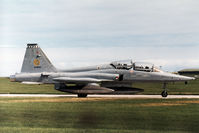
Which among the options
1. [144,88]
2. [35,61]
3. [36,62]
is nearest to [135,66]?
[36,62]

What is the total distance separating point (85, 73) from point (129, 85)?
429 centimetres

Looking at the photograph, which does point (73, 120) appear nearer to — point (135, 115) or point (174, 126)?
point (135, 115)

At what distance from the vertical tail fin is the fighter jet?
2.31 feet

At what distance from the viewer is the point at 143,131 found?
1215 cm

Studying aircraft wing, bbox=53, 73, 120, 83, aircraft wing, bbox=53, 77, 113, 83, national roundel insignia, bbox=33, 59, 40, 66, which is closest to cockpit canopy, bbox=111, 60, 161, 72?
aircraft wing, bbox=53, 73, 120, 83

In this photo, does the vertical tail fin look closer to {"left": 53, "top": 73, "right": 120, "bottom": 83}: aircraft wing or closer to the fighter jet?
the fighter jet

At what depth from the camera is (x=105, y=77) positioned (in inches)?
1233

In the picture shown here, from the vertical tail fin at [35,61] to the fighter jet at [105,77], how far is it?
0.70 meters

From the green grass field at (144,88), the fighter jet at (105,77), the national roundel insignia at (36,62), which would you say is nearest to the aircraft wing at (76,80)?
the fighter jet at (105,77)

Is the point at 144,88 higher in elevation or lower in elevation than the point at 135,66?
lower

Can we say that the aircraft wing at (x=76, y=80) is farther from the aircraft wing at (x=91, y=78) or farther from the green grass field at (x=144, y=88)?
the green grass field at (x=144, y=88)

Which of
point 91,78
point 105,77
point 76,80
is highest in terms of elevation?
point 105,77

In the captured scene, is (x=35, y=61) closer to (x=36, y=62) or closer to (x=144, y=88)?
(x=36, y=62)

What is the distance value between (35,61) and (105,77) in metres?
7.61
